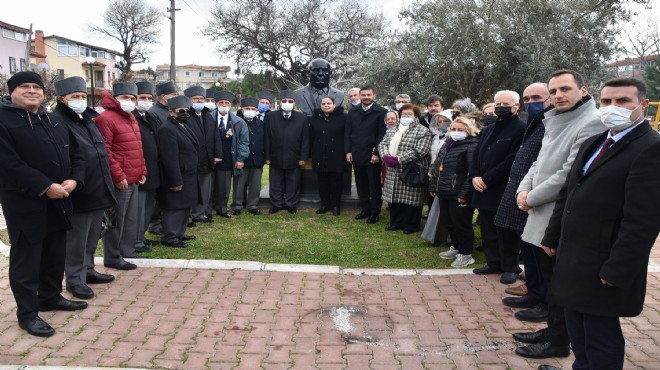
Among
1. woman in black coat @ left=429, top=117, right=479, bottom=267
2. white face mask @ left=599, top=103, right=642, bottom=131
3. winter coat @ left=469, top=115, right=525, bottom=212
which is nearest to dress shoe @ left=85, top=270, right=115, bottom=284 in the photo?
woman in black coat @ left=429, top=117, right=479, bottom=267

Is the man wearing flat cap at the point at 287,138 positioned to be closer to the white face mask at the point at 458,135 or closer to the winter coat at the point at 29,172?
the white face mask at the point at 458,135

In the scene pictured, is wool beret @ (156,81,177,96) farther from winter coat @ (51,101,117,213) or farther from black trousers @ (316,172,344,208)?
black trousers @ (316,172,344,208)

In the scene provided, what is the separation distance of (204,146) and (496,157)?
178 inches

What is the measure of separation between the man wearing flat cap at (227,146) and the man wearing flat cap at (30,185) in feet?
13.9

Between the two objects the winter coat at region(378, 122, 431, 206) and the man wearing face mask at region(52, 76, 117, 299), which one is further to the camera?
the winter coat at region(378, 122, 431, 206)

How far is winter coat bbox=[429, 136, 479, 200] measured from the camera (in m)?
6.14

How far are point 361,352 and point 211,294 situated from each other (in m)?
1.86

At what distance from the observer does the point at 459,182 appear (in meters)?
6.21

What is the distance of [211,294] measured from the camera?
5188 millimetres

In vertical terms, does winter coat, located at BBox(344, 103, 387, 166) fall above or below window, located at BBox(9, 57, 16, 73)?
below

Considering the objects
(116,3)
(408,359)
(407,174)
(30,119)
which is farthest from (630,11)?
(116,3)

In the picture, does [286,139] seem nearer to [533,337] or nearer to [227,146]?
[227,146]

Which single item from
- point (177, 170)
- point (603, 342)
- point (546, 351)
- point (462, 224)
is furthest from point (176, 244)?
point (603, 342)

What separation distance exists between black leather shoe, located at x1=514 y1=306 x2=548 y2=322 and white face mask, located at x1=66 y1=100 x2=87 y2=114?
4.47m
